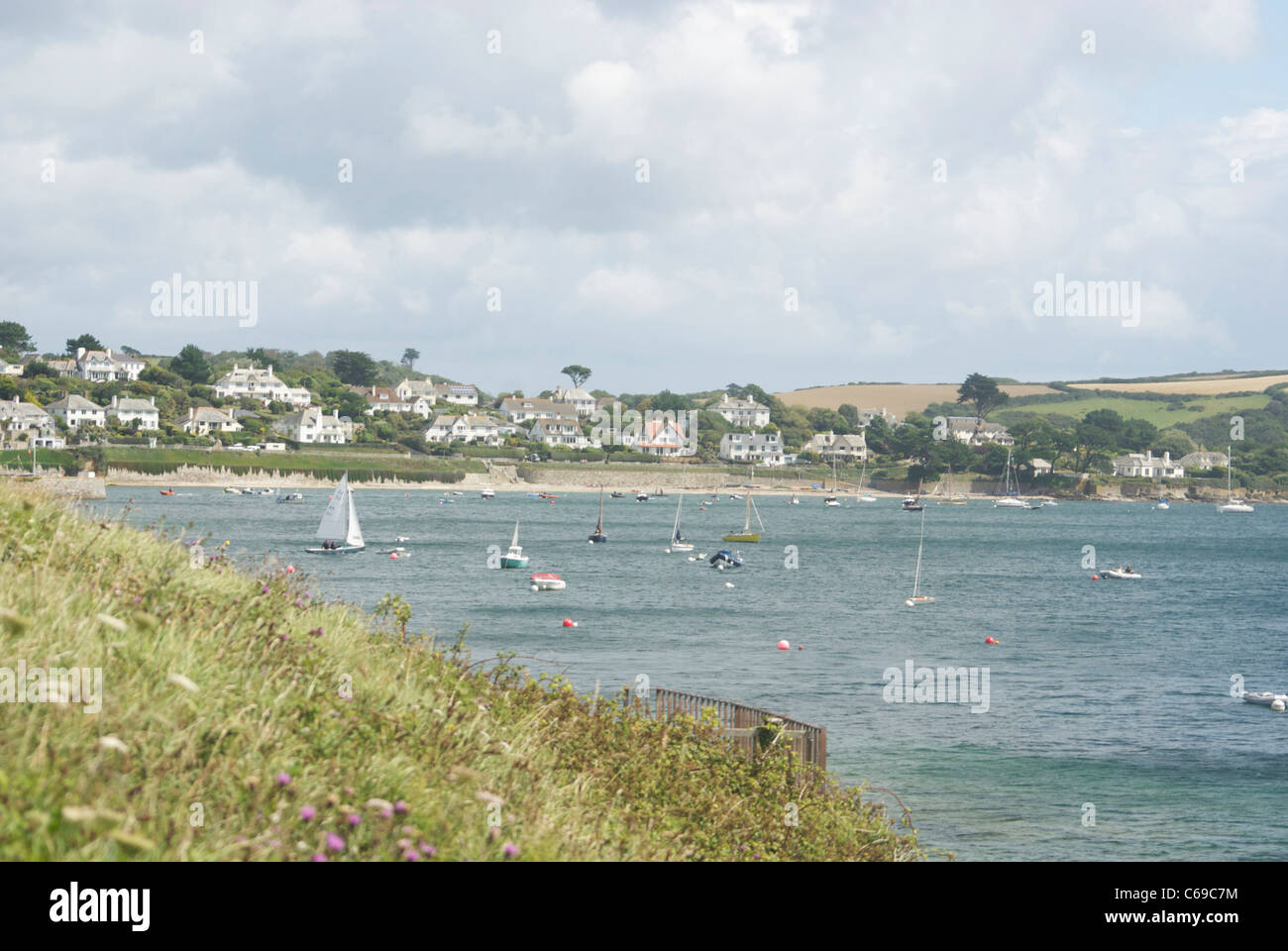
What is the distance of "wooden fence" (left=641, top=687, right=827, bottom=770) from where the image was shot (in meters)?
13.8

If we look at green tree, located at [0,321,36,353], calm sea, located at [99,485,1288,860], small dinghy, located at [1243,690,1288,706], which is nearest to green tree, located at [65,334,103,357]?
green tree, located at [0,321,36,353]

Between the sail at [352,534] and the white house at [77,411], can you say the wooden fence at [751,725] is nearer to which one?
the sail at [352,534]

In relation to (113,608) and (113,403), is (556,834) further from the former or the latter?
(113,403)

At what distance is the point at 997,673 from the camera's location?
34844mm

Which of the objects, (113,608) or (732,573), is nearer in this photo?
(113,608)

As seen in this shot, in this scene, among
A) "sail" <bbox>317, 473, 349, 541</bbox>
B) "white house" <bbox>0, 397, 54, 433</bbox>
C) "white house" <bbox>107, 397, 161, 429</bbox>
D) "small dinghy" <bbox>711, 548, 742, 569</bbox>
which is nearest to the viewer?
"sail" <bbox>317, 473, 349, 541</bbox>

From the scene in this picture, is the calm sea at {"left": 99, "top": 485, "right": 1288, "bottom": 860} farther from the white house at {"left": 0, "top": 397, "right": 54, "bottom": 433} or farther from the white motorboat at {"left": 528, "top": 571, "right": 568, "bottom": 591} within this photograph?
the white house at {"left": 0, "top": 397, "right": 54, "bottom": 433}

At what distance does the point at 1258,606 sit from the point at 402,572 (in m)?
46.0

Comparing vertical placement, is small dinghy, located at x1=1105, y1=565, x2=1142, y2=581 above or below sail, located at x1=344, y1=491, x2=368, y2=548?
below

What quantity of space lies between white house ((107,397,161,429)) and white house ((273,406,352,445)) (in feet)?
61.8

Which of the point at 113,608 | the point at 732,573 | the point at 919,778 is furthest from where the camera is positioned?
the point at 732,573

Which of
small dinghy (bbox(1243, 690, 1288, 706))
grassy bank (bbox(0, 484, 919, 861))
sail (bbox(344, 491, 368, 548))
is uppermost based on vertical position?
grassy bank (bbox(0, 484, 919, 861))

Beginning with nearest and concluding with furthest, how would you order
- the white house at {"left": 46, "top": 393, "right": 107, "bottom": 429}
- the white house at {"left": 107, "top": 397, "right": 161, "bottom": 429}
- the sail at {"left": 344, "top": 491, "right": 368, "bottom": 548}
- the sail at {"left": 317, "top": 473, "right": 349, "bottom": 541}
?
the sail at {"left": 317, "top": 473, "right": 349, "bottom": 541} < the sail at {"left": 344, "top": 491, "right": 368, "bottom": 548} < the white house at {"left": 46, "top": 393, "right": 107, "bottom": 429} < the white house at {"left": 107, "top": 397, "right": 161, "bottom": 429}
